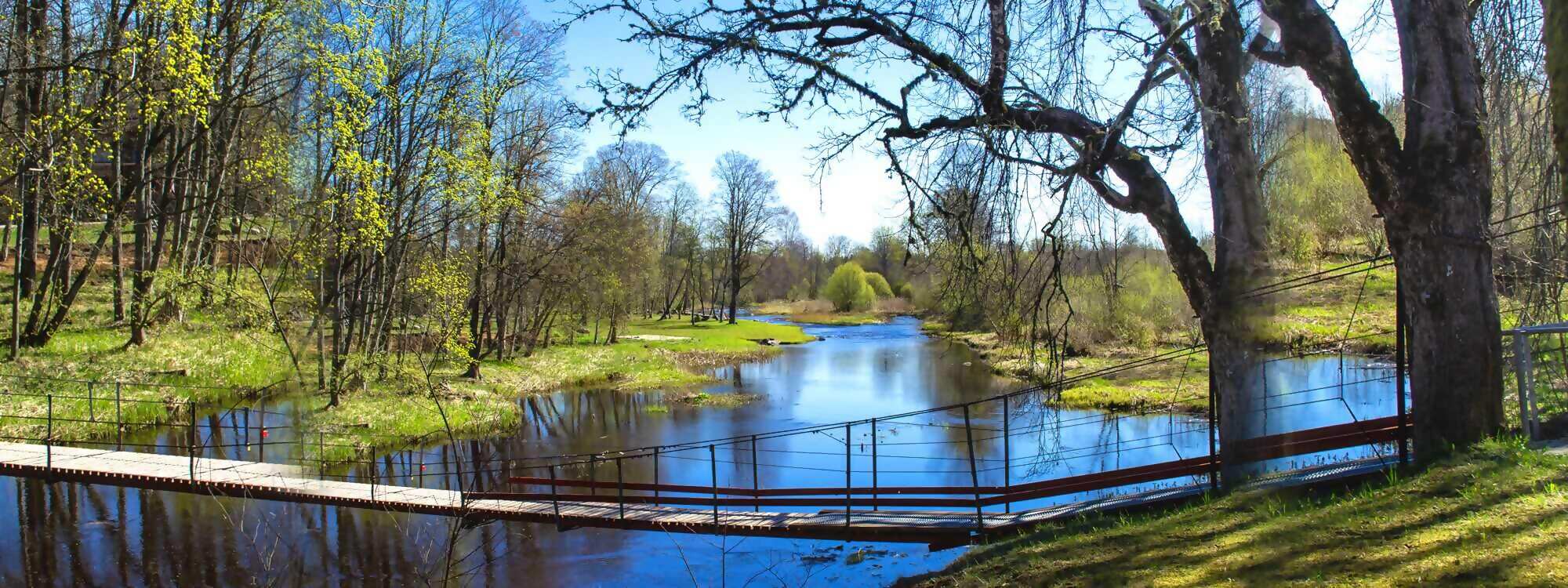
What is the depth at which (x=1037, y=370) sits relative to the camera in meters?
25.5

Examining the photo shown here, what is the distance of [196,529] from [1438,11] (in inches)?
566

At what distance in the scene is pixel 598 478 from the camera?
50.9 feet

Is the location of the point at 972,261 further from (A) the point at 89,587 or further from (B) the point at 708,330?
(B) the point at 708,330

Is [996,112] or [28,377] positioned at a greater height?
[996,112]

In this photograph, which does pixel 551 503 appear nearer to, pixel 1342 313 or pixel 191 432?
pixel 191 432

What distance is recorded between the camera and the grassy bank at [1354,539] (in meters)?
4.36

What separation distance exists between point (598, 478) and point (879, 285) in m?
54.3

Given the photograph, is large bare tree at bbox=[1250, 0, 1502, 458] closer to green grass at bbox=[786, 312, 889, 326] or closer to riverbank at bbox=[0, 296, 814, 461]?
riverbank at bbox=[0, 296, 814, 461]

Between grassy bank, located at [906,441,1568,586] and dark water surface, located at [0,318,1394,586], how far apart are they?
1247 mm

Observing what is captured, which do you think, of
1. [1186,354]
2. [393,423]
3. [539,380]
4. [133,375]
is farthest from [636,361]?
[1186,354]

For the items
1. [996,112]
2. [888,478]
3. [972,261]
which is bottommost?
[888,478]

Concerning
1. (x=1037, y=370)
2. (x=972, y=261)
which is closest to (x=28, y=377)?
(x=972, y=261)

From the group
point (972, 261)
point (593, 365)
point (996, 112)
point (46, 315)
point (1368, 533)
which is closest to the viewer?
point (1368, 533)

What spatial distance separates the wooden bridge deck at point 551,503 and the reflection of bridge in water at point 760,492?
16 mm
